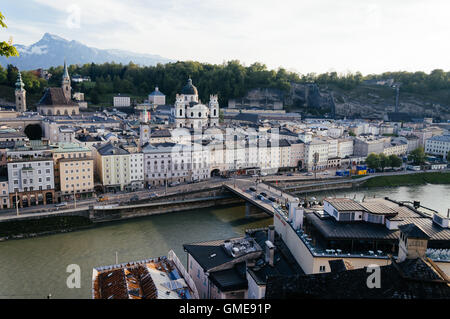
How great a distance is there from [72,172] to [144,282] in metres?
12.2

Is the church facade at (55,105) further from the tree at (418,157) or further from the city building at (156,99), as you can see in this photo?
the tree at (418,157)

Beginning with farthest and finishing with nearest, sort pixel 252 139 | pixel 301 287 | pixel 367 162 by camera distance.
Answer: pixel 367 162 < pixel 252 139 < pixel 301 287

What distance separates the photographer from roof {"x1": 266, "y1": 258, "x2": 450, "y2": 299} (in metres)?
4.84

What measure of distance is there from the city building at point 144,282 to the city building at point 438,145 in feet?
102

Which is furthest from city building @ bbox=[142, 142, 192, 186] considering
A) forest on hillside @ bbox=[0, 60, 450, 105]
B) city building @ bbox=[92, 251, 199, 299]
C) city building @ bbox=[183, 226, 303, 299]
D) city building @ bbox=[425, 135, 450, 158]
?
forest on hillside @ bbox=[0, 60, 450, 105]

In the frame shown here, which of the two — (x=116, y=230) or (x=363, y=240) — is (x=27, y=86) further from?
(x=363, y=240)

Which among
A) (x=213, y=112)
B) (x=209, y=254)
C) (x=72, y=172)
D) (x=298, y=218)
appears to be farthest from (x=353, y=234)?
(x=213, y=112)

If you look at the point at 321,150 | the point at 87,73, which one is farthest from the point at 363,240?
the point at 87,73

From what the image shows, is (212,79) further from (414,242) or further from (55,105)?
(414,242)

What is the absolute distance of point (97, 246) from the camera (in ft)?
47.5

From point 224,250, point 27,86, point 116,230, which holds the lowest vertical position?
point 116,230

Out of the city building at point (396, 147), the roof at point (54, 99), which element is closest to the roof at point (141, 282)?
the city building at point (396, 147)

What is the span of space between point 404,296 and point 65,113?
3600 centimetres

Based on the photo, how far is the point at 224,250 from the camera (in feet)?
30.4
